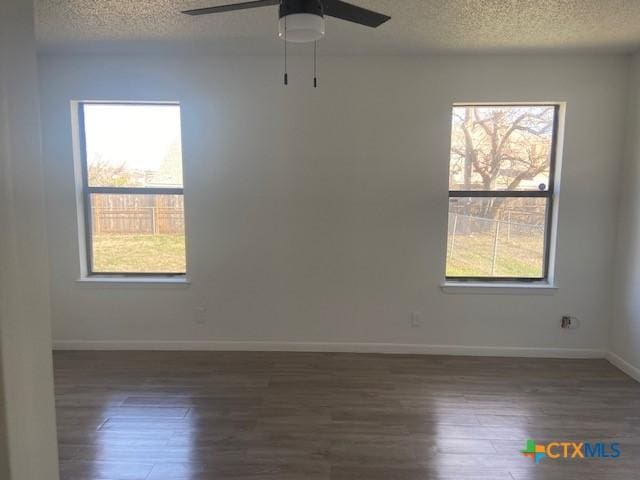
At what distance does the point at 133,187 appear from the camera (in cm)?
344

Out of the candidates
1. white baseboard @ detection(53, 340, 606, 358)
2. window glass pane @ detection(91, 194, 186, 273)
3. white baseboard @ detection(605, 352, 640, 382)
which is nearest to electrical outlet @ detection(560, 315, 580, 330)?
white baseboard @ detection(53, 340, 606, 358)

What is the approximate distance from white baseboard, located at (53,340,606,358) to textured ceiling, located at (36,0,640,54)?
8.40 feet

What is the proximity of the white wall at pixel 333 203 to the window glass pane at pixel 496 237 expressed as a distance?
17 centimetres

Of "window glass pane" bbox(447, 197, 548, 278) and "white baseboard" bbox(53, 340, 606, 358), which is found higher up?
"window glass pane" bbox(447, 197, 548, 278)

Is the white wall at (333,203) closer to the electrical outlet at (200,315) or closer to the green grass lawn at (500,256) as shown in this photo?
the electrical outlet at (200,315)

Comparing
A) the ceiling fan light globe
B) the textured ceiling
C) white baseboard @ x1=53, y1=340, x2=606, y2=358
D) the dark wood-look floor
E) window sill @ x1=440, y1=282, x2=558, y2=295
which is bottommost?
the dark wood-look floor

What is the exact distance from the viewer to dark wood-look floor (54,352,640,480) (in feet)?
6.59

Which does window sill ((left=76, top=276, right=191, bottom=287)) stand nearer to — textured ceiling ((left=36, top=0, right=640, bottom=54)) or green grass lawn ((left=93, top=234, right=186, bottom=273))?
green grass lawn ((left=93, top=234, right=186, bottom=273))

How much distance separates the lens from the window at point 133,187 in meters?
3.39

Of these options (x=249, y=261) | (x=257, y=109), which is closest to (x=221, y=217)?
(x=249, y=261)

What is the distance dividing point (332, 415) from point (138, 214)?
2.47 metres

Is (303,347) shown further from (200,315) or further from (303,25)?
(303,25)

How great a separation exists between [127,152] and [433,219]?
2.85 metres

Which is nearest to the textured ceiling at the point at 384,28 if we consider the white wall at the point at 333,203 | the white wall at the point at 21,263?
the white wall at the point at 333,203
